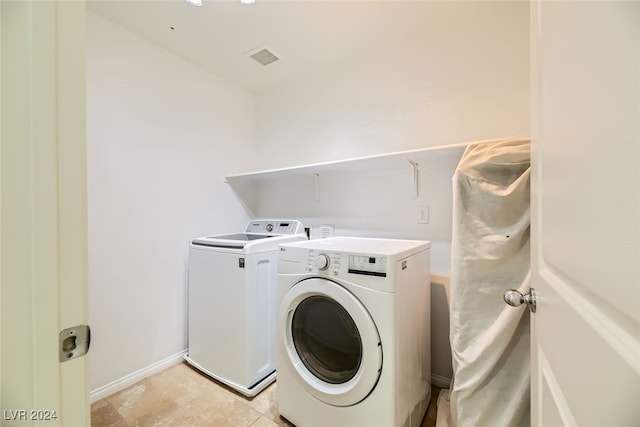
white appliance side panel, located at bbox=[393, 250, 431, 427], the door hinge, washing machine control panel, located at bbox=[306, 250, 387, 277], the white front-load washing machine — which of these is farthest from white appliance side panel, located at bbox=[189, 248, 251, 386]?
the door hinge

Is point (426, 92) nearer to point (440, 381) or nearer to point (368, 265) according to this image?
point (368, 265)

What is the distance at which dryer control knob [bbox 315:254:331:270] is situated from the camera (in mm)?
1212

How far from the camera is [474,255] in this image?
1150mm

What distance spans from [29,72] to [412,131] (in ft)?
6.02

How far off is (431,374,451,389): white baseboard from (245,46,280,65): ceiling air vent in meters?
2.61

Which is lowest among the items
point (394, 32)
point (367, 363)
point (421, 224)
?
point (367, 363)

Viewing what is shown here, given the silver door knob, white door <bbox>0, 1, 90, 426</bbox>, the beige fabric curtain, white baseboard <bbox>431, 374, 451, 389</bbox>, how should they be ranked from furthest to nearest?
white baseboard <bbox>431, 374, 451, 389</bbox> < the beige fabric curtain < the silver door knob < white door <bbox>0, 1, 90, 426</bbox>

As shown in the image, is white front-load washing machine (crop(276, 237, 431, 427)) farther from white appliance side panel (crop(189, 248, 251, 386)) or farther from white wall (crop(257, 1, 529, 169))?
white wall (crop(257, 1, 529, 169))

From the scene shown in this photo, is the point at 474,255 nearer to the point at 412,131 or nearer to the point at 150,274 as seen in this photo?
the point at 412,131

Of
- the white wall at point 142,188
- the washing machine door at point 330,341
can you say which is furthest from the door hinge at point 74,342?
the white wall at point 142,188

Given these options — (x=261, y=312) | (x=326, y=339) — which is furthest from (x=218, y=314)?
(x=326, y=339)

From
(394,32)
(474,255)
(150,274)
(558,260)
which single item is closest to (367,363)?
(474,255)

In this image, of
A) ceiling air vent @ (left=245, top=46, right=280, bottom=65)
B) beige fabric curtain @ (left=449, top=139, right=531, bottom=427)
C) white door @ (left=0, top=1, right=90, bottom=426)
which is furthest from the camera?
ceiling air vent @ (left=245, top=46, right=280, bottom=65)

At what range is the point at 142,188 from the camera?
1812mm
